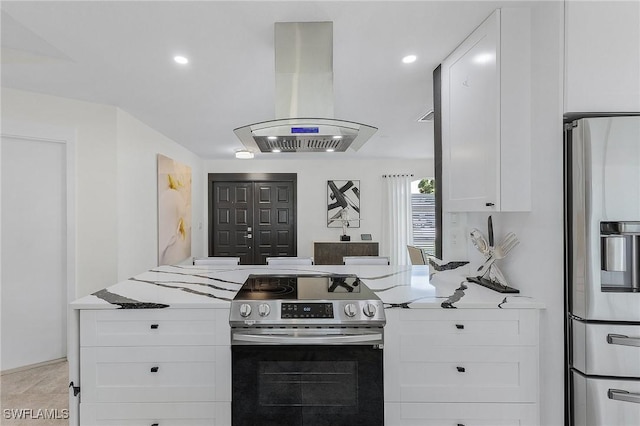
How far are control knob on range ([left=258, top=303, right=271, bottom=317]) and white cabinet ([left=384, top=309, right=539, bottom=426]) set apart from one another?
1.90ft

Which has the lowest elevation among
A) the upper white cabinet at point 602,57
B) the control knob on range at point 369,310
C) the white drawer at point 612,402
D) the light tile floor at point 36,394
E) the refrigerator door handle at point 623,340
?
the light tile floor at point 36,394

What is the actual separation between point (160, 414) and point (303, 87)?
1828mm

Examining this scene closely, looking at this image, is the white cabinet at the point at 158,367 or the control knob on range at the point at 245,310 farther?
the white cabinet at the point at 158,367

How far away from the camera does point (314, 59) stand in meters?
1.84

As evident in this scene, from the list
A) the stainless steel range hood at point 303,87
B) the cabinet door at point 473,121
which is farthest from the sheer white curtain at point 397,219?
the stainless steel range hood at point 303,87

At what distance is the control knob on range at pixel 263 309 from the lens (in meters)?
1.46

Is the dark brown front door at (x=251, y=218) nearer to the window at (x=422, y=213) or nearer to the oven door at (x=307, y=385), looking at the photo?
the window at (x=422, y=213)

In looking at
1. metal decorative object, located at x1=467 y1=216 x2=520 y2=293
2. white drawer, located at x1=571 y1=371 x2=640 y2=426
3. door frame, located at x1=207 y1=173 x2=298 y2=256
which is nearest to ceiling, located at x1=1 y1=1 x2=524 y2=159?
metal decorative object, located at x1=467 y1=216 x2=520 y2=293

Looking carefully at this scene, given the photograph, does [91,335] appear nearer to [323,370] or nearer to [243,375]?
[243,375]

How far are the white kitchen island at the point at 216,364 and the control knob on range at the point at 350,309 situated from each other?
7.8 inches

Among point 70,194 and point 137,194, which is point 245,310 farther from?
point 137,194

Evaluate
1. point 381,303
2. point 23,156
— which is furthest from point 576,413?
point 23,156

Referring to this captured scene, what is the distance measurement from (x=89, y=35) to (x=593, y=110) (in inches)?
104

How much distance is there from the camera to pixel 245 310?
4.81ft
